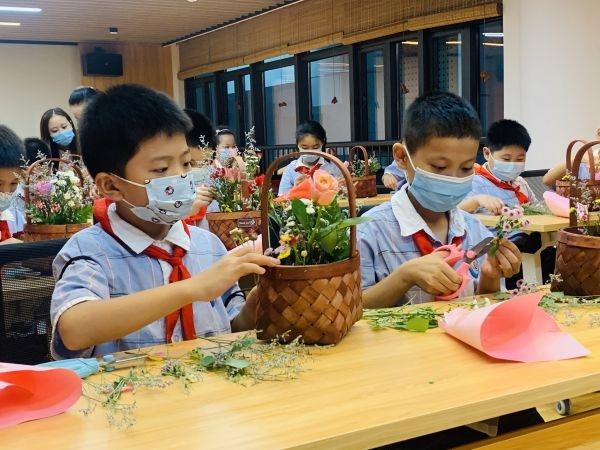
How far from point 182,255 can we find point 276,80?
30.2 feet

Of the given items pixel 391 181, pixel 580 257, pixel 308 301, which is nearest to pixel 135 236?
pixel 308 301

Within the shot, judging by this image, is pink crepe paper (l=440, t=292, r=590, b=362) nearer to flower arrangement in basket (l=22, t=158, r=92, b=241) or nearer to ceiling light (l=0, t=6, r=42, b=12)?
flower arrangement in basket (l=22, t=158, r=92, b=241)

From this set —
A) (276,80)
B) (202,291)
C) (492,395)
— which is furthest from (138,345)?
(276,80)

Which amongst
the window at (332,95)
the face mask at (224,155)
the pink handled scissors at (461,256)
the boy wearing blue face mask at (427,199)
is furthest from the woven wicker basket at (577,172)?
the window at (332,95)

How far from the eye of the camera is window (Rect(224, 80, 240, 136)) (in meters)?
11.6

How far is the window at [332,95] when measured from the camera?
9.08m

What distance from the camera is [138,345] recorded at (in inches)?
61.4

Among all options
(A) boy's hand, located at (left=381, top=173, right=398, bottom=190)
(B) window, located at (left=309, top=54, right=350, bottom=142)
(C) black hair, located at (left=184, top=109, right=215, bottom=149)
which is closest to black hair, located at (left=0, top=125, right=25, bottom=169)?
(C) black hair, located at (left=184, top=109, right=215, bottom=149)

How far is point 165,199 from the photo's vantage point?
163 cm

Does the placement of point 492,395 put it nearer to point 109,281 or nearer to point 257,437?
point 257,437

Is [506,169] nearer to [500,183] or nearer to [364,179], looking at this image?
[500,183]

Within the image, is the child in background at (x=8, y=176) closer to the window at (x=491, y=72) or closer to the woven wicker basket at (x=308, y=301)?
the woven wicker basket at (x=308, y=301)

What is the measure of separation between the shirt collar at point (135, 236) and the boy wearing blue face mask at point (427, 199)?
1.64ft

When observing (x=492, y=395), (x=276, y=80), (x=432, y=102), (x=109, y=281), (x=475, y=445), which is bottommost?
(x=475, y=445)
